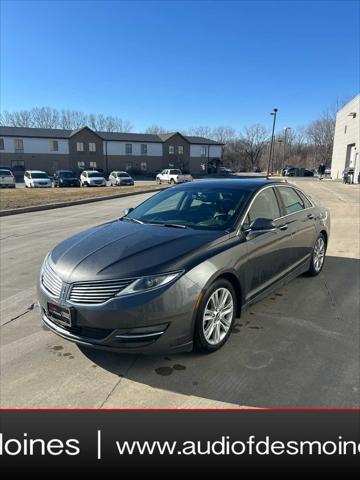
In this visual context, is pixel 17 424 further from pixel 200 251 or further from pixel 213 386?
pixel 200 251

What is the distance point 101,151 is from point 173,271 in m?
60.6

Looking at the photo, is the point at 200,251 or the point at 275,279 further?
the point at 275,279

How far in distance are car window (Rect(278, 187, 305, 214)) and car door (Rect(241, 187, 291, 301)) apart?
0.23 m

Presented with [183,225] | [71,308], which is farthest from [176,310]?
[183,225]

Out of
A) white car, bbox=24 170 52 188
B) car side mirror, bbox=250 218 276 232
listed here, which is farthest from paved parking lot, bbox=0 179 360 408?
white car, bbox=24 170 52 188

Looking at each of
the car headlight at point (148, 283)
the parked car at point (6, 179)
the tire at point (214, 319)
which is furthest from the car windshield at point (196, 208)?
the parked car at point (6, 179)

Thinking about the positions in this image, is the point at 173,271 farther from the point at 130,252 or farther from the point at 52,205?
the point at 52,205

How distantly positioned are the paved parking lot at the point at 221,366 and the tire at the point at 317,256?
706 millimetres

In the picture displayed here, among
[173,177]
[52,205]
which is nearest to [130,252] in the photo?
[52,205]

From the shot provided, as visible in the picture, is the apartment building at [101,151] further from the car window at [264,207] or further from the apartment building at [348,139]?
the car window at [264,207]

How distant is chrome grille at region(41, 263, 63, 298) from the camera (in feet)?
9.52

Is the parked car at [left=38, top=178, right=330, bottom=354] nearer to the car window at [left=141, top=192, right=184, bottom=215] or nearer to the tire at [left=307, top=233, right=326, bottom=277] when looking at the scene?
the car window at [left=141, top=192, right=184, bottom=215]

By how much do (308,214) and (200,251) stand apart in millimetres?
2720

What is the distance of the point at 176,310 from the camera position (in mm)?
2709
